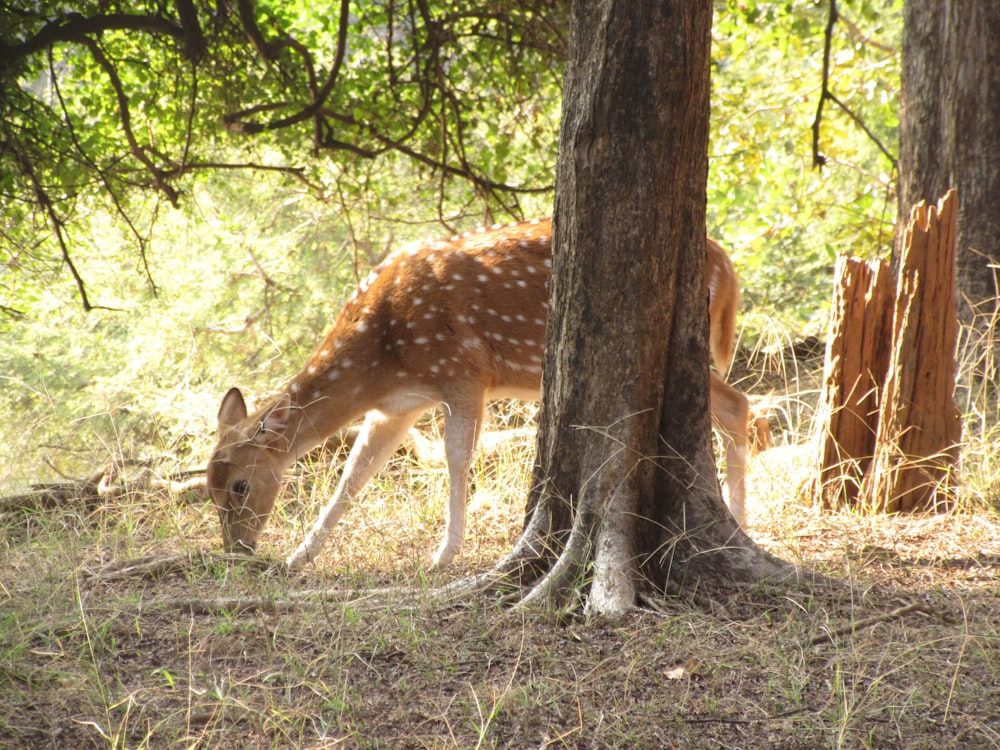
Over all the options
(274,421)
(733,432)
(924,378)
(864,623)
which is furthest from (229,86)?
(864,623)

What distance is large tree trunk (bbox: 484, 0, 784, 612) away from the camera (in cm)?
326

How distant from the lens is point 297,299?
10.4 m

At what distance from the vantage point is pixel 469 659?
114 inches

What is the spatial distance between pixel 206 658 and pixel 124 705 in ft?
1.12

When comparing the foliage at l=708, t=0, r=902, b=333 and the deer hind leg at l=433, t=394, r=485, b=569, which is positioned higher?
the foliage at l=708, t=0, r=902, b=333

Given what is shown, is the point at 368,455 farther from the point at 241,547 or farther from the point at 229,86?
the point at 229,86

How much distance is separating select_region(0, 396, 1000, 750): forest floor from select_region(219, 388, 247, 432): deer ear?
3.69 ft

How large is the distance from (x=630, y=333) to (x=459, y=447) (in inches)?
69.1

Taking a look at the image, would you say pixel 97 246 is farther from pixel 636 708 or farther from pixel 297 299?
pixel 636 708

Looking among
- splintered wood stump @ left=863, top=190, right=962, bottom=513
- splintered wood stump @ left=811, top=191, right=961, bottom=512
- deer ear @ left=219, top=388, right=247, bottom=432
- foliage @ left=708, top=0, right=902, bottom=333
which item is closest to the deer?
deer ear @ left=219, top=388, right=247, bottom=432

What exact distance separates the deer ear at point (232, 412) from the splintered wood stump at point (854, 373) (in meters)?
2.80

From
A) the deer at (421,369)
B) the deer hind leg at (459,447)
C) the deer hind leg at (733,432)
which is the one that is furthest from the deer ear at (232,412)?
the deer hind leg at (733,432)

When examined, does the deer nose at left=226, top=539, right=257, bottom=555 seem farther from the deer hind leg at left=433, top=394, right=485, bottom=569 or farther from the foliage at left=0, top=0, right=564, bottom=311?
the foliage at left=0, top=0, right=564, bottom=311

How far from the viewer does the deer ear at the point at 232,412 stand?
514 centimetres
